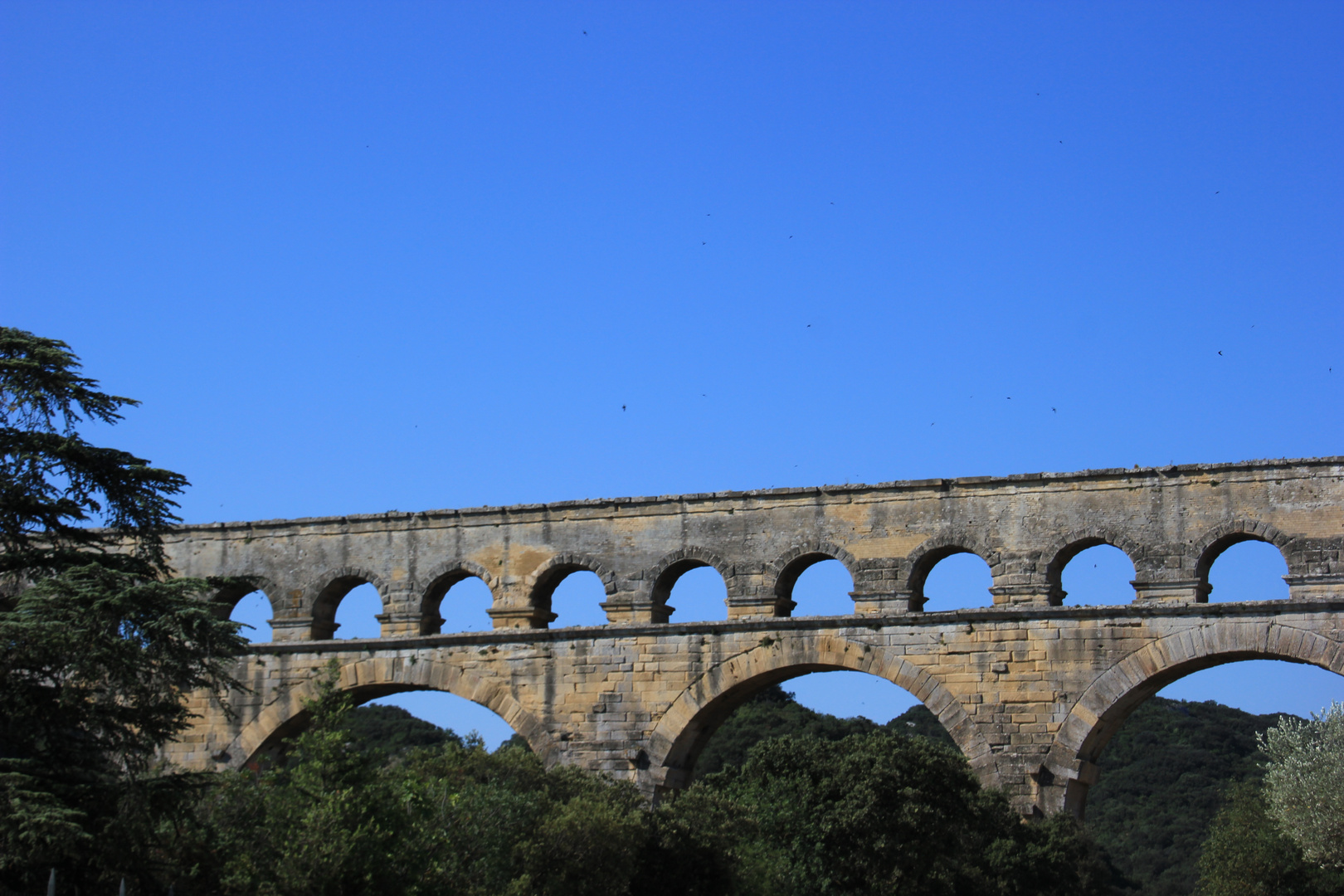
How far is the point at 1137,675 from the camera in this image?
17812mm

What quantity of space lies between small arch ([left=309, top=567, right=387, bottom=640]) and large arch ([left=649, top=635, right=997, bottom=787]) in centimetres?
462

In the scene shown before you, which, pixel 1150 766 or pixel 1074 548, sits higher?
pixel 1074 548

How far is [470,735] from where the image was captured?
21.3 meters

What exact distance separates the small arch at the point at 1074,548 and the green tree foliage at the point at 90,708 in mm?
10357

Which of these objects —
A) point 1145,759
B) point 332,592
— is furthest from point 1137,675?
point 1145,759

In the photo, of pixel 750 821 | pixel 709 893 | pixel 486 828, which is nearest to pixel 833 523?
pixel 750 821

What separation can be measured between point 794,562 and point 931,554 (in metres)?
1.77

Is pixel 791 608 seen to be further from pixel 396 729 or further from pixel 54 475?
pixel 396 729

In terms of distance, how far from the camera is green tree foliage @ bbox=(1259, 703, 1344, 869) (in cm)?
2091

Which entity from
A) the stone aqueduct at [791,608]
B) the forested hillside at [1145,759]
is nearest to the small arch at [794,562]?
the stone aqueduct at [791,608]

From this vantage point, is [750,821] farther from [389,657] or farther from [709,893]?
[389,657]

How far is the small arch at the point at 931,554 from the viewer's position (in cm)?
1898

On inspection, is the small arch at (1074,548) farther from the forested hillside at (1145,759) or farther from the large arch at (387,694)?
the forested hillside at (1145,759)

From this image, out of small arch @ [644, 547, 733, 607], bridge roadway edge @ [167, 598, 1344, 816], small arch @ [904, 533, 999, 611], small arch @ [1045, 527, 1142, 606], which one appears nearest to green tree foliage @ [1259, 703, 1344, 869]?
bridge roadway edge @ [167, 598, 1344, 816]
